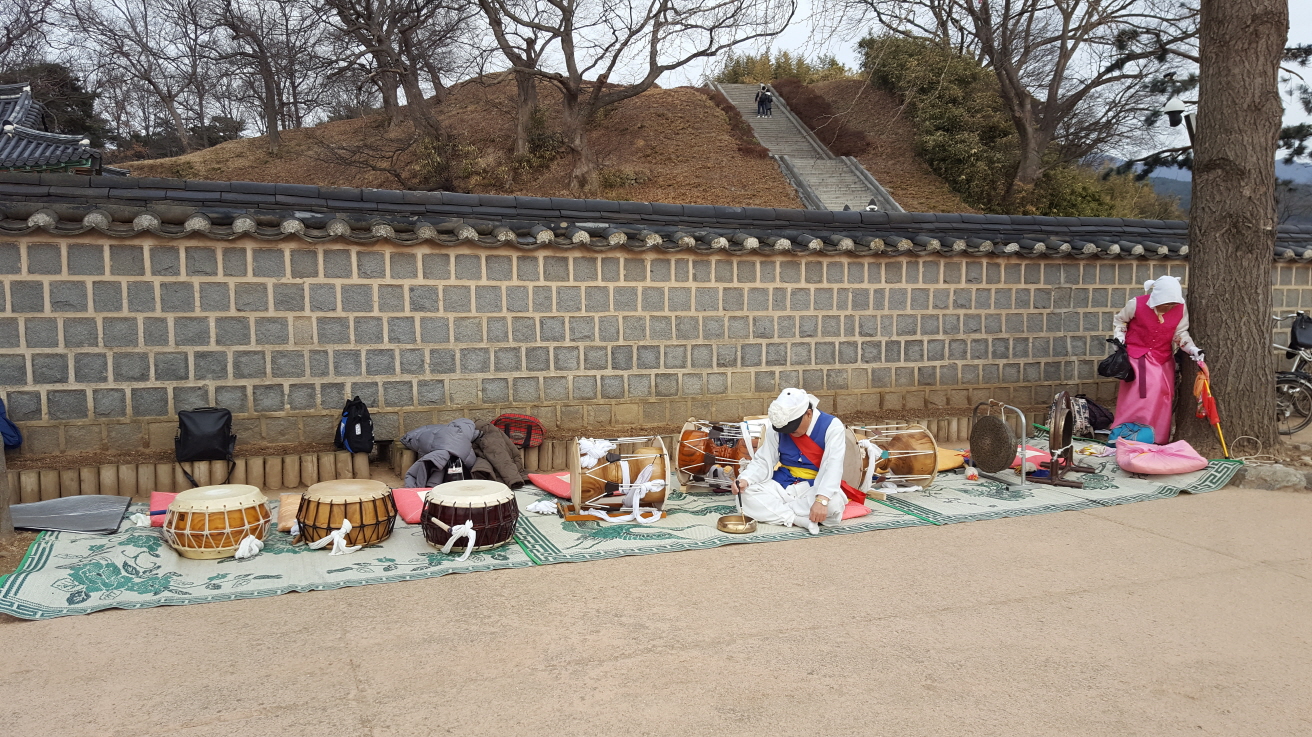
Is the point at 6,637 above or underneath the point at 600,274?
underneath

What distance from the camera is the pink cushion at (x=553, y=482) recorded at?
6.38m

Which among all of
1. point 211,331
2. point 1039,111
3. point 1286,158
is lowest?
point 211,331

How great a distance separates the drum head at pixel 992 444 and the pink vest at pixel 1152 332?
6.83 feet

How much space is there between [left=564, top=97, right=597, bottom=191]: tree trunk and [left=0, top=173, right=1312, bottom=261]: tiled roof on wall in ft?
48.7

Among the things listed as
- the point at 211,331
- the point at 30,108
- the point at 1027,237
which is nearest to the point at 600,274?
the point at 211,331

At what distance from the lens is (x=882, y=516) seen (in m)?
5.89

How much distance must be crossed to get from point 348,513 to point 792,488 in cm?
279

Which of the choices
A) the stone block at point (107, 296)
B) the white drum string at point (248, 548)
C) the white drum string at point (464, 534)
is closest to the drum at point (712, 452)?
the white drum string at point (464, 534)

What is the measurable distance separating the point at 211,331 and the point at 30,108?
41.6ft

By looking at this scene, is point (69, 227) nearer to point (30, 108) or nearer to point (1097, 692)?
point (1097, 692)

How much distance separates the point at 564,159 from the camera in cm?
2458

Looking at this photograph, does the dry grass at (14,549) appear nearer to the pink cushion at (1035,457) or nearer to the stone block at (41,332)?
the stone block at (41,332)

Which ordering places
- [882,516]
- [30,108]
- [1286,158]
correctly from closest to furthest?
[882,516]
[30,108]
[1286,158]

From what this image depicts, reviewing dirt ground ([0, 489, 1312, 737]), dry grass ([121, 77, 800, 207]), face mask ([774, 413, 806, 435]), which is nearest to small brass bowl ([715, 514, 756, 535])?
dirt ground ([0, 489, 1312, 737])
